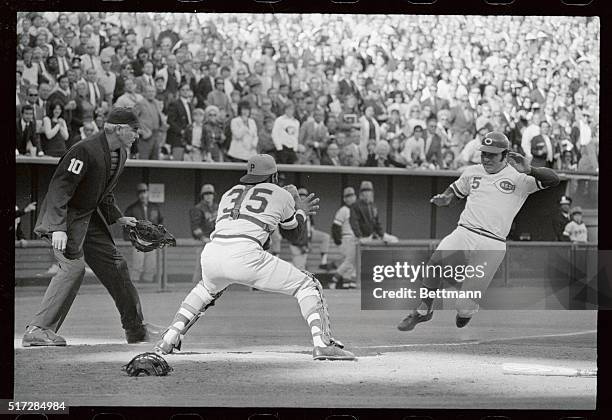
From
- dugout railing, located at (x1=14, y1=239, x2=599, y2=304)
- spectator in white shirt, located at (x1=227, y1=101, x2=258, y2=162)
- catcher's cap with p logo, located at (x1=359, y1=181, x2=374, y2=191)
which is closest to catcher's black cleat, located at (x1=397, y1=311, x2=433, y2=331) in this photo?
dugout railing, located at (x1=14, y1=239, x2=599, y2=304)

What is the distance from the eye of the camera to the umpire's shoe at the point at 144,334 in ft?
29.3

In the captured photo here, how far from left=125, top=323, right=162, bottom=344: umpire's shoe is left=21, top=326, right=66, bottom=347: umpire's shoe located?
0.48 metres

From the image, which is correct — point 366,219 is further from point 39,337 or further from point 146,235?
point 39,337

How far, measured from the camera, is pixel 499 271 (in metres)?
8.96

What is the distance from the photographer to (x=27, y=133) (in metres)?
8.84

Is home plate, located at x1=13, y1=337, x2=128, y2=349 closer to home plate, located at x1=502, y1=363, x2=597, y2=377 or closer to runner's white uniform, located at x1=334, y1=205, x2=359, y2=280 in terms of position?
runner's white uniform, located at x1=334, y1=205, x2=359, y2=280

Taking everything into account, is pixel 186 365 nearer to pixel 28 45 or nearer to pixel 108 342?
pixel 108 342

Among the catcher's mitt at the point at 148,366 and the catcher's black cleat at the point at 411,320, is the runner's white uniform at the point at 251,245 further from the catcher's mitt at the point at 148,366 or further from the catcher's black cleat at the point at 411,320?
the catcher's black cleat at the point at 411,320

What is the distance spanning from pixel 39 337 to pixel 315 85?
7.93 ft

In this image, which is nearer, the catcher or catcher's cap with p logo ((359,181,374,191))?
the catcher

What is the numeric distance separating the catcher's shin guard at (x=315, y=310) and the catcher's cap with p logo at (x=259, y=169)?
26.7 inches

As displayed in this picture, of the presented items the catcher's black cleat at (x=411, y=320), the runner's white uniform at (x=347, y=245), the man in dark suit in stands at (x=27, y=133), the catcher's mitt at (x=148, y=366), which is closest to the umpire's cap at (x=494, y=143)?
the runner's white uniform at (x=347, y=245)

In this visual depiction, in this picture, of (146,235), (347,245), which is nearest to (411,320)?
(347,245)

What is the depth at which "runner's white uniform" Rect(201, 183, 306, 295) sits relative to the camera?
878 cm
